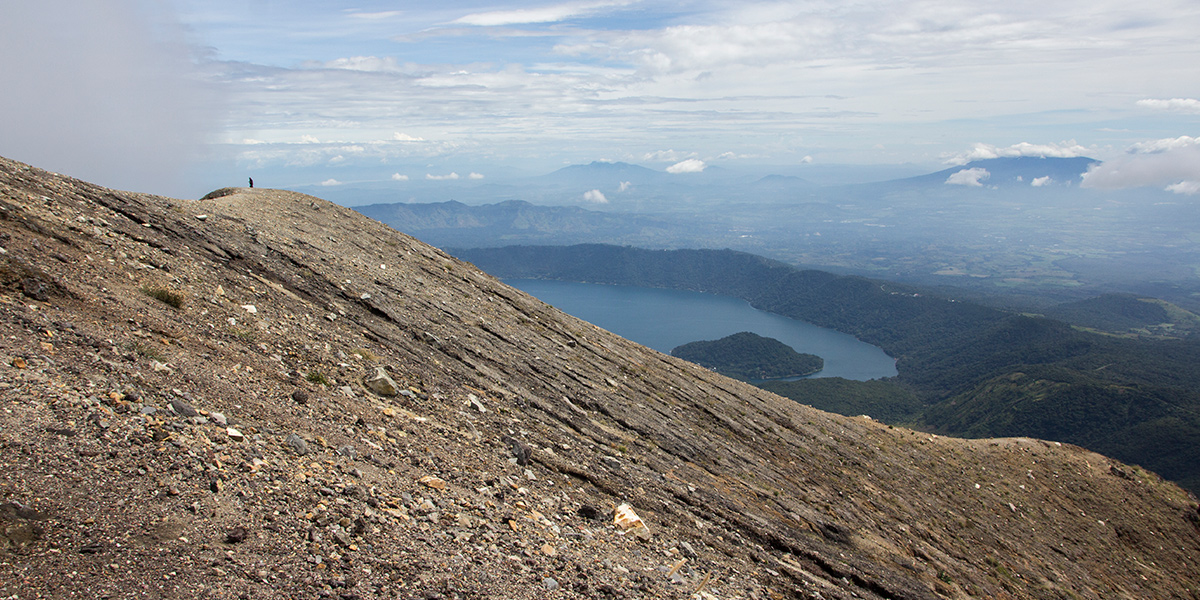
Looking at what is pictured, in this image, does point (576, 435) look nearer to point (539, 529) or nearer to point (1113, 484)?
point (539, 529)

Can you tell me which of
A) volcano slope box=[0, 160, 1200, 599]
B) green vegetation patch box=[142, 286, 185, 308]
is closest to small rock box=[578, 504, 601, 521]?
volcano slope box=[0, 160, 1200, 599]

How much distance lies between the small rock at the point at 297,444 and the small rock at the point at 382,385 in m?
3.83

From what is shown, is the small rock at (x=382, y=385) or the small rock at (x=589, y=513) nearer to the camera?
the small rock at (x=589, y=513)

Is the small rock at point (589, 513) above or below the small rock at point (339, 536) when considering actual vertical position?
below

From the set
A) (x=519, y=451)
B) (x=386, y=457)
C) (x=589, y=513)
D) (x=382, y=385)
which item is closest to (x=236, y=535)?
(x=386, y=457)

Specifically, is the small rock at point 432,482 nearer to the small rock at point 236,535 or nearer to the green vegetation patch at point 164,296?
the small rock at point 236,535

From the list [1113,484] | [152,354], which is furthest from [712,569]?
[1113,484]

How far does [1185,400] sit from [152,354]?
168 metres

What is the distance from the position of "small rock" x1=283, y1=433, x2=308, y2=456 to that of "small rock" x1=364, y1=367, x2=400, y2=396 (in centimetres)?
383

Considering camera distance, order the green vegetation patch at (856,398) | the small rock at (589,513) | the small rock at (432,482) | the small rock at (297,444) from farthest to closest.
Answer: the green vegetation patch at (856,398) < the small rock at (589,513) < the small rock at (432,482) < the small rock at (297,444)

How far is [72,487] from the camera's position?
8.51 m

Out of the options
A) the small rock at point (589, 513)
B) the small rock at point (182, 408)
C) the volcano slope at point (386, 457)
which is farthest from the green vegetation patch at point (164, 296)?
the small rock at point (589, 513)

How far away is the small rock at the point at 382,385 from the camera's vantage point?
1555 centimetres

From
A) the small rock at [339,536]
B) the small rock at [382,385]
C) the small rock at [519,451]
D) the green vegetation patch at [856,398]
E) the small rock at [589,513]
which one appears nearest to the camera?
the small rock at [339,536]
